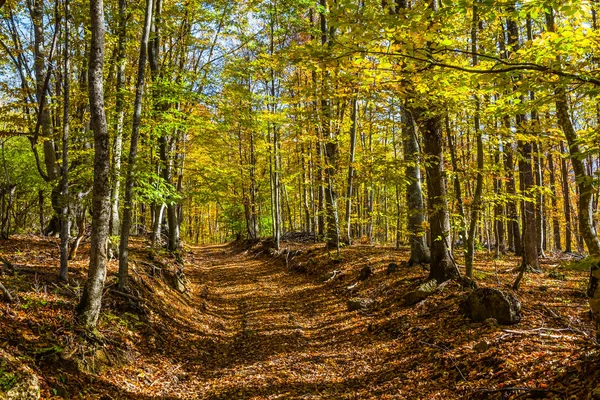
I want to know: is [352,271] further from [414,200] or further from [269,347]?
[269,347]

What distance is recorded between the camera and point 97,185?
601cm

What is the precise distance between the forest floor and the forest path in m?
0.04

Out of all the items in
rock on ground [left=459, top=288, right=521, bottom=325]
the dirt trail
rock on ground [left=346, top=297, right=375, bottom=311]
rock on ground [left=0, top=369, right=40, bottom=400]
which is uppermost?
rock on ground [left=459, top=288, right=521, bottom=325]

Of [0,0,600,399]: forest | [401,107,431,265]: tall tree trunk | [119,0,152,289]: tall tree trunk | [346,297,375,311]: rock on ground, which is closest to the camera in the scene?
[0,0,600,399]: forest

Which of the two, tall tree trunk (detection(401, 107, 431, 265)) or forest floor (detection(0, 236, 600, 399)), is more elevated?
tall tree trunk (detection(401, 107, 431, 265))

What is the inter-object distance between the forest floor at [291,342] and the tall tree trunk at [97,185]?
43 cm

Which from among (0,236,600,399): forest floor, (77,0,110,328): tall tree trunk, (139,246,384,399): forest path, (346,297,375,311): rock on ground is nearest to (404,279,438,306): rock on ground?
(0,236,600,399): forest floor

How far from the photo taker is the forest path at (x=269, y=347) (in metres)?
5.96

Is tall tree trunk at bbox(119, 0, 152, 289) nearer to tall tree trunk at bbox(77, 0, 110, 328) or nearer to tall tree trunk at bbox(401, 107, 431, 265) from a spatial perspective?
tall tree trunk at bbox(77, 0, 110, 328)

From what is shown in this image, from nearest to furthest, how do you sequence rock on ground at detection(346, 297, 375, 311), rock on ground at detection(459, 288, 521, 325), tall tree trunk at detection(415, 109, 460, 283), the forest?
the forest < rock on ground at detection(459, 288, 521, 325) < tall tree trunk at detection(415, 109, 460, 283) < rock on ground at detection(346, 297, 375, 311)

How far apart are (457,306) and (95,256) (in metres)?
6.66

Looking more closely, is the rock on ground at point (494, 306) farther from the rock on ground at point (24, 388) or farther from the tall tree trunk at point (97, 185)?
the rock on ground at point (24, 388)

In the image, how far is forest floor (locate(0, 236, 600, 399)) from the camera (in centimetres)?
482

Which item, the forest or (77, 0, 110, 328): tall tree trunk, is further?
(77, 0, 110, 328): tall tree trunk
